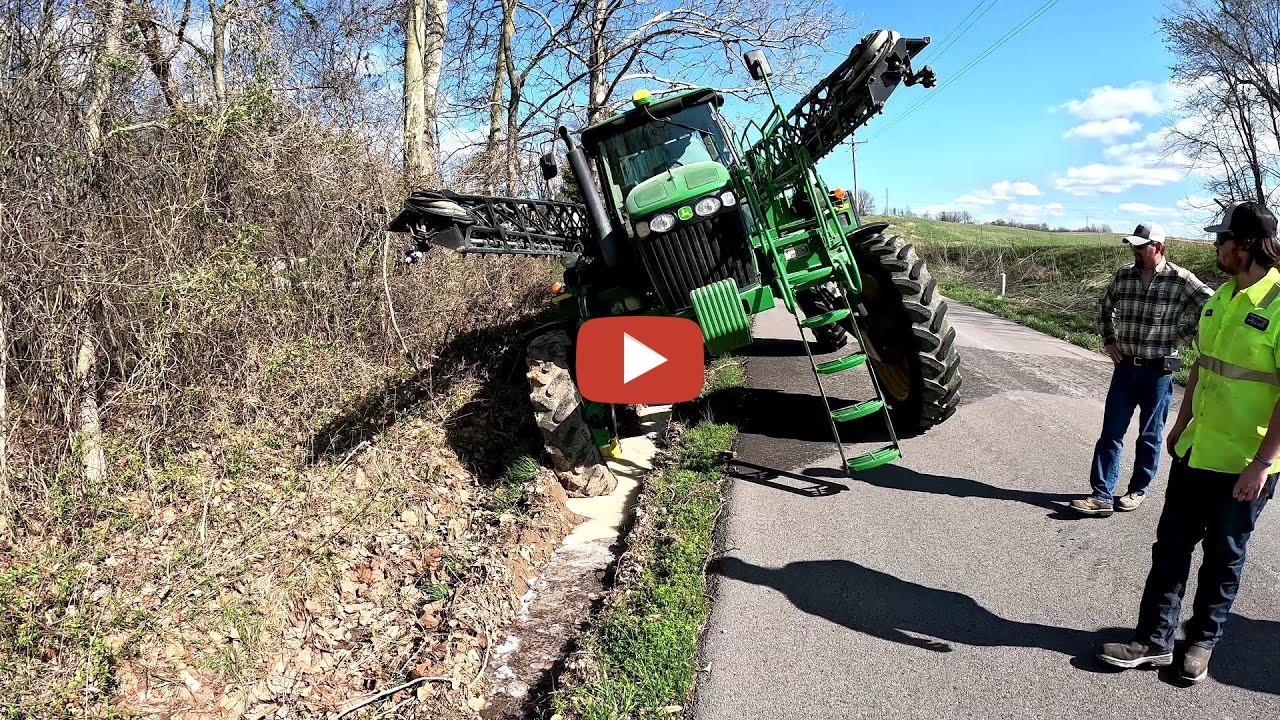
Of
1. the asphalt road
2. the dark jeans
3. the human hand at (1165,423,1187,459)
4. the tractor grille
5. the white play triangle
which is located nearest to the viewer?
the dark jeans

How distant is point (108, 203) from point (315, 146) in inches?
86.2

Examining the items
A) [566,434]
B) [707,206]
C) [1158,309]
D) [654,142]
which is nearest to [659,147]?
[654,142]

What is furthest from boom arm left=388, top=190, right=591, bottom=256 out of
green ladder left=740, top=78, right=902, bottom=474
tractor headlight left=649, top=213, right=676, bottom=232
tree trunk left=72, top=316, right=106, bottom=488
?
tree trunk left=72, top=316, right=106, bottom=488

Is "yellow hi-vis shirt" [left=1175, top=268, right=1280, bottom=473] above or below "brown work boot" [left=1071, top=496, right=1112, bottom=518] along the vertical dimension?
above

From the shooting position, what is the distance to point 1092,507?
4629mm

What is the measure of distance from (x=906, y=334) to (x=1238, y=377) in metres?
A: 3.12

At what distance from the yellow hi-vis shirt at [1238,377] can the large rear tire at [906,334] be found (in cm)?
253

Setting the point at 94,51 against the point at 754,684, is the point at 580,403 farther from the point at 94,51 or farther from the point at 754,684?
the point at 94,51

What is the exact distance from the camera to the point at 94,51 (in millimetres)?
5285

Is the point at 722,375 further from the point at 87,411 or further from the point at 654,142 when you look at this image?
the point at 87,411

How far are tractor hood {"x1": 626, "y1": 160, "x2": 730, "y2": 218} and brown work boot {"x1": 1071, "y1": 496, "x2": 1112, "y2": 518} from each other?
3.30 metres

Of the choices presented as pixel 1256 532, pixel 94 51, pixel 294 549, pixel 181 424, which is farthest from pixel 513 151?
pixel 1256 532

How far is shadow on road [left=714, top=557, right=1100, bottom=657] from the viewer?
350cm

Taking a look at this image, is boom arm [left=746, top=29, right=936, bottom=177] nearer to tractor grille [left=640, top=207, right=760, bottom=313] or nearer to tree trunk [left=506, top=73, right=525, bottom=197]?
tractor grille [left=640, top=207, right=760, bottom=313]
